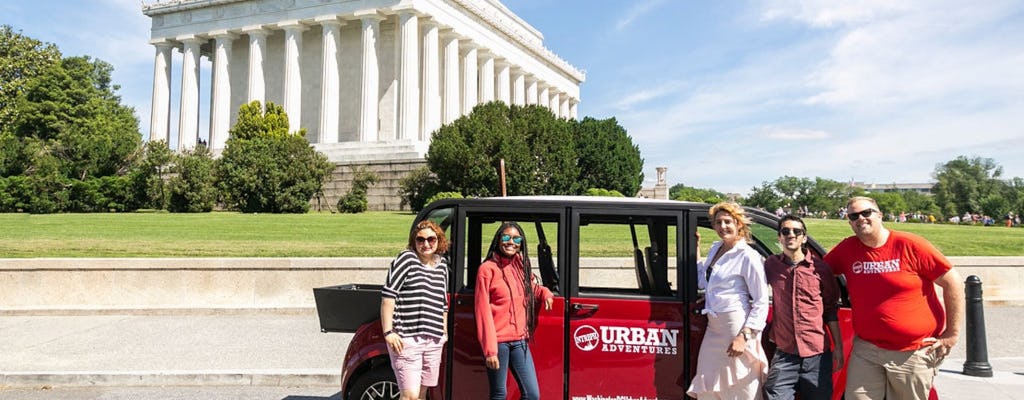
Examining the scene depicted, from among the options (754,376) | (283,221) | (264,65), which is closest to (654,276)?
(754,376)

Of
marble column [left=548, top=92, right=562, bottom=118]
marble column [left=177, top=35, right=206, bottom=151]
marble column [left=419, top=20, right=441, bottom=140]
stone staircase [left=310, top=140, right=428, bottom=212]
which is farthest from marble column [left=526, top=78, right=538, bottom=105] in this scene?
marble column [left=177, top=35, right=206, bottom=151]

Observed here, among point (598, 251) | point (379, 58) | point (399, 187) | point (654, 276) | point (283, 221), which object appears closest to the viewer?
point (654, 276)

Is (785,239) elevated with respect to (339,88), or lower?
lower

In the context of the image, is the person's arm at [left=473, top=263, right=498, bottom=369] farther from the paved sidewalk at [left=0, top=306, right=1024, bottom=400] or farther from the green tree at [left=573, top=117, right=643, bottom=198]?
the green tree at [left=573, top=117, right=643, bottom=198]

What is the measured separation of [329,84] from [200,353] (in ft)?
155

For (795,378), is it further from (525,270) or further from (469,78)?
(469,78)

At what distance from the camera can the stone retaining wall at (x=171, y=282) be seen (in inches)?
479

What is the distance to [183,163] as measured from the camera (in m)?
36.3

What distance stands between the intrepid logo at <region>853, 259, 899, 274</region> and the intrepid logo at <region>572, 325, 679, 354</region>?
1.24 meters

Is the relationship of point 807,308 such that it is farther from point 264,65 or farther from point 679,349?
point 264,65

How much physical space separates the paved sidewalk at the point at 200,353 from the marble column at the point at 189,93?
5092cm

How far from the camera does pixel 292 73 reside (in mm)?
54688

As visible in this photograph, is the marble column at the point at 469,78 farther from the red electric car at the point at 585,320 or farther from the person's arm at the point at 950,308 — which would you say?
the person's arm at the point at 950,308

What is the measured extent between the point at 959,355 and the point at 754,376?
6.51 meters
